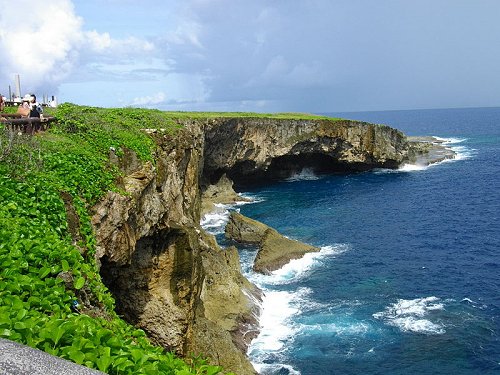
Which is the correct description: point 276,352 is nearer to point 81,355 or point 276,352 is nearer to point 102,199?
point 102,199

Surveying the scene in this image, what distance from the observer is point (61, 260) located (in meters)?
9.27

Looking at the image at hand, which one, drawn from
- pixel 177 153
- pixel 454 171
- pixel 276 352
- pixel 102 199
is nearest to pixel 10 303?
pixel 102 199

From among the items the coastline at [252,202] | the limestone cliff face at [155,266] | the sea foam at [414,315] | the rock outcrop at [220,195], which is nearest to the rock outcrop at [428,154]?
the coastline at [252,202]

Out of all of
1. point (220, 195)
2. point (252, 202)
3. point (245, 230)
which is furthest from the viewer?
point (220, 195)

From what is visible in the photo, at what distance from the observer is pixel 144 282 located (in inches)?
797

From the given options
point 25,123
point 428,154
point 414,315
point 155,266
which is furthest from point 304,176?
point 25,123

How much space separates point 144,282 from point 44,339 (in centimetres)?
1453

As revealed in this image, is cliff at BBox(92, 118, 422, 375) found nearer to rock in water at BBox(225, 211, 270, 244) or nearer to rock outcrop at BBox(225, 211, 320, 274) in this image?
rock outcrop at BBox(225, 211, 320, 274)

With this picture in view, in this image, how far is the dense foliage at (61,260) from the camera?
6160 millimetres

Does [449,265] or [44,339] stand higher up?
[44,339]

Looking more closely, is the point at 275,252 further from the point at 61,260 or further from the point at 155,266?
the point at 61,260

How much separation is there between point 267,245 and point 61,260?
33.6m

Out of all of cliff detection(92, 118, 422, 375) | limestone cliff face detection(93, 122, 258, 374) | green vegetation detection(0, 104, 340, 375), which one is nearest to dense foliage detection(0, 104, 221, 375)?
green vegetation detection(0, 104, 340, 375)

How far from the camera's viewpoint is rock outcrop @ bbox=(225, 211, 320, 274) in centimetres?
4084
